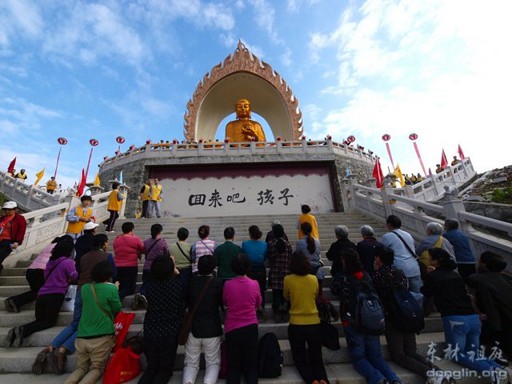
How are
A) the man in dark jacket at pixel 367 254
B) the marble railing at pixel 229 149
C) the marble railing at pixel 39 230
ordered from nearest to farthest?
the man in dark jacket at pixel 367 254, the marble railing at pixel 39 230, the marble railing at pixel 229 149

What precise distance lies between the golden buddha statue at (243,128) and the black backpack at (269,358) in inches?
581

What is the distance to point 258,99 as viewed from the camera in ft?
67.1

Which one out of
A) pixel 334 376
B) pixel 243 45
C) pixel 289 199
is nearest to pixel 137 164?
pixel 289 199

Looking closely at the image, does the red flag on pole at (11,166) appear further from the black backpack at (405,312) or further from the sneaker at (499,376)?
the sneaker at (499,376)

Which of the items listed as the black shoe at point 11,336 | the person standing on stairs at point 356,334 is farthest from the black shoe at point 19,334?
the person standing on stairs at point 356,334

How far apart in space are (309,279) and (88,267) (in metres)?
2.63

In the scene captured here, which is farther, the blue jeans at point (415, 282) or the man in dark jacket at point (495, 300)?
the blue jeans at point (415, 282)

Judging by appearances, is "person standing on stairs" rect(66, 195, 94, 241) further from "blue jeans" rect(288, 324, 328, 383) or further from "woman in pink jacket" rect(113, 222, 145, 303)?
"blue jeans" rect(288, 324, 328, 383)

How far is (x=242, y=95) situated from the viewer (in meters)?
20.5

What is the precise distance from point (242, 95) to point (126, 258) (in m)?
18.9

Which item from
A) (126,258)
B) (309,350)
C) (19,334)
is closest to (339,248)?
(309,350)

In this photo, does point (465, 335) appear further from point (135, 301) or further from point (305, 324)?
point (135, 301)

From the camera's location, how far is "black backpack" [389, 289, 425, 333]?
2.58m

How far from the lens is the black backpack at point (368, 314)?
247cm
